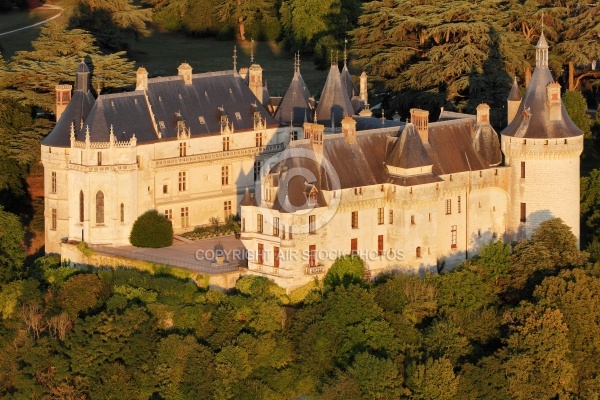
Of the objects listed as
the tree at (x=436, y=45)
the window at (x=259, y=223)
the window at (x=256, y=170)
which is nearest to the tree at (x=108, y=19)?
the tree at (x=436, y=45)

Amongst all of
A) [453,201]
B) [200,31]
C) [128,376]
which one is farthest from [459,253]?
[200,31]

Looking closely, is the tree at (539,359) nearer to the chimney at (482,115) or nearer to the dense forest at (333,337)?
the dense forest at (333,337)

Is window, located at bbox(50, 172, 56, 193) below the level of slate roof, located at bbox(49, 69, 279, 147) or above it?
below

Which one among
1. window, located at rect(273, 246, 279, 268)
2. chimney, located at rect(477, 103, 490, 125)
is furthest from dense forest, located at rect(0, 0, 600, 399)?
chimney, located at rect(477, 103, 490, 125)

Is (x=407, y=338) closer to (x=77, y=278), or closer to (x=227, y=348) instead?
(x=227, y=348)

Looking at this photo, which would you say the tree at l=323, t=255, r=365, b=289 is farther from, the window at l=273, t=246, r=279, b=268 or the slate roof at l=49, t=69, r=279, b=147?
the slate roof at l=49, t=69, r=279, b=147

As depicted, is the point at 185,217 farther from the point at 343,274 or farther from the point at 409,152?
the point at 409,152
